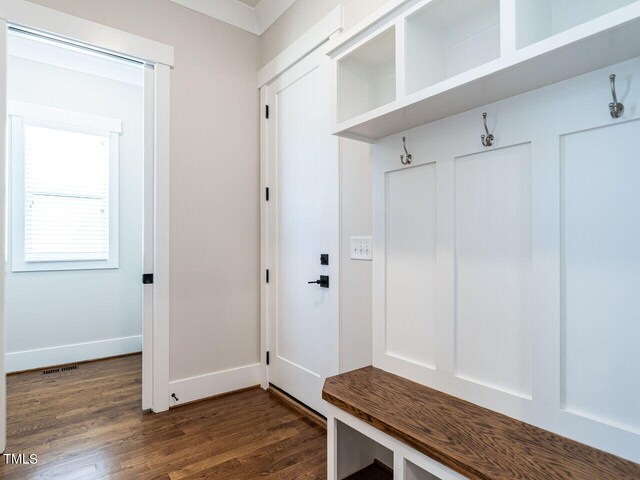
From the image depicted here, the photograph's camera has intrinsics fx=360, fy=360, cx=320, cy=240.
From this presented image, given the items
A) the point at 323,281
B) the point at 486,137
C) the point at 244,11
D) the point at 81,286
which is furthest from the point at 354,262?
the point at 81,286

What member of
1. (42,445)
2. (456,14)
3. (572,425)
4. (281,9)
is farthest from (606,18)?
(42,445)

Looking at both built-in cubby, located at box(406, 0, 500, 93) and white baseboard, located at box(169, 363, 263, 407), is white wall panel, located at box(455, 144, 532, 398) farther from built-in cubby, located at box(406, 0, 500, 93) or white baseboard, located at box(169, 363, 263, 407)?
white baseboard, located at box(169, 363, 263, 407)

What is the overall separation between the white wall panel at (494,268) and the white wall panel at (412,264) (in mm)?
123

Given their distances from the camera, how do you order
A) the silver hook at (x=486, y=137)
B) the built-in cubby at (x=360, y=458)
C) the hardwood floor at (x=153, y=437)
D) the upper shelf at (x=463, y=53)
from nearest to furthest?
the upper shelf at (x=463, y=53)
the silver hook at (x=486, y=137)
the built-in cubby at (x=360, y=458)
the hardwood floor at (x=153, y=437)

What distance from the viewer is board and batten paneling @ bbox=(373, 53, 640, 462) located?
3.16 feet

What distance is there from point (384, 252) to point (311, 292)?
812mm

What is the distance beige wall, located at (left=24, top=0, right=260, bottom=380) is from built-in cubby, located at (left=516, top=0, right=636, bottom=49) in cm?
211

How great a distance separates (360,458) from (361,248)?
1020 millimetres

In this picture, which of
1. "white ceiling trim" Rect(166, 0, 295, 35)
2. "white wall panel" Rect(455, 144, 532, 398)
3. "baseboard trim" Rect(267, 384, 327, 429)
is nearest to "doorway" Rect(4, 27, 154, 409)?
"white ceiling trim" Rect(166, 0, 295, 35)

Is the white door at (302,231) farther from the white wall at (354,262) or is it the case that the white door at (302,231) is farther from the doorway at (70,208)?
the doorway at (70,208)

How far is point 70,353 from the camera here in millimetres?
3404

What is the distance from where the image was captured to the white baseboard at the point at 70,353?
10.4ft

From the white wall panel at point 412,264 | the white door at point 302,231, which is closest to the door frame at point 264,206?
the white door at point 302,231

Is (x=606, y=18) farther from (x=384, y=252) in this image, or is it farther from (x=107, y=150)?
(x=107, y=150)
